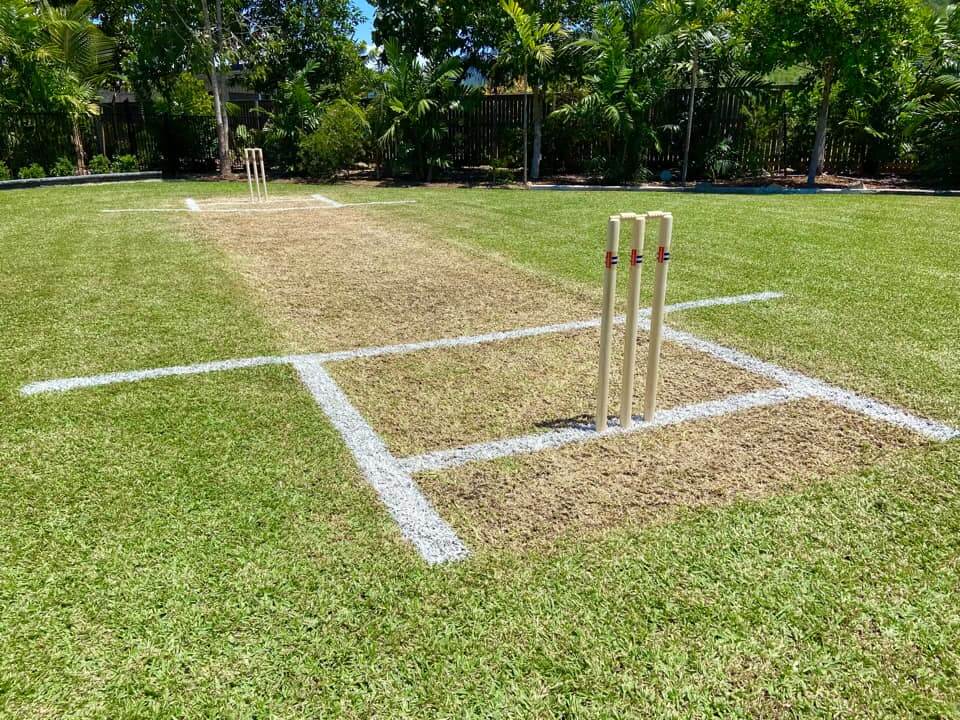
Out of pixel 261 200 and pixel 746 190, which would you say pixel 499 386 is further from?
pixel 746 190

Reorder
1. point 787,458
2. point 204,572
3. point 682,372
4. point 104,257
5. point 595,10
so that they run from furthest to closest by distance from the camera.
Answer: point 595,10 → point 104,257 → point 682,372 → point 787,458 → point 204,572

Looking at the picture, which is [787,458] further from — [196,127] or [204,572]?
[196,127]

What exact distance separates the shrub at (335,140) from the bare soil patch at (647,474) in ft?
56.5

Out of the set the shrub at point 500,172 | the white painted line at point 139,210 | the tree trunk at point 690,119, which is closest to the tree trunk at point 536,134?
the shrub at point 500,172

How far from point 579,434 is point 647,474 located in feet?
1.69

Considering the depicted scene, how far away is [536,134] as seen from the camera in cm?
1980

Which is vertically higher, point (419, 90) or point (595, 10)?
point (595, 10)

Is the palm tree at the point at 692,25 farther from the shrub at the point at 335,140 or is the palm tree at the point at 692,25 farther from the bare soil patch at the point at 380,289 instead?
the bare soil patch at the point at 380,289

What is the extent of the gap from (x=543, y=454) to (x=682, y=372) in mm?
1561

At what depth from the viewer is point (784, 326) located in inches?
218

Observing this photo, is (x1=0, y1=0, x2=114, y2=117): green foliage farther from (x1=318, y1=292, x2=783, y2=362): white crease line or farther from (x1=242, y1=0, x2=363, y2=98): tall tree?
(x1=318, y1=292, x2=783, y2=362): white crease line

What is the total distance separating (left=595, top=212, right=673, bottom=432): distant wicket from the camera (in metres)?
3.15

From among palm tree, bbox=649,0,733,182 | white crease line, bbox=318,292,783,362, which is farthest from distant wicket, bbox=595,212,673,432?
palm tree, bbox=649,0,733,182

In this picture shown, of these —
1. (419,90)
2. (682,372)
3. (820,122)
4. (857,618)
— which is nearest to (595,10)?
(419,90)
